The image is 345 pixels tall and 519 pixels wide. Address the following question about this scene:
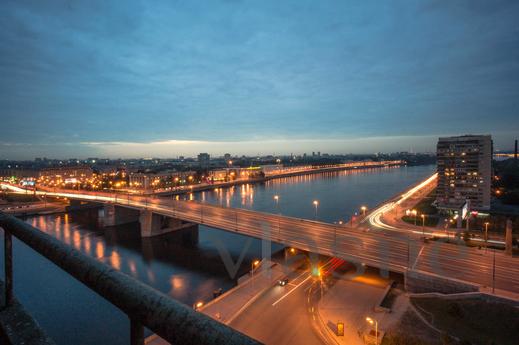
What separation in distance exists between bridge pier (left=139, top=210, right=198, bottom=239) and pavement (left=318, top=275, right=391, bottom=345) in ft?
37.1

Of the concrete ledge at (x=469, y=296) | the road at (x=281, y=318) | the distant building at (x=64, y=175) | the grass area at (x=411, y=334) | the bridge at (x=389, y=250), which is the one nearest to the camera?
the grass area at (x=411, y=334)

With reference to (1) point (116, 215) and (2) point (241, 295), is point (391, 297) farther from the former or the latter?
(1) point (116, 215)

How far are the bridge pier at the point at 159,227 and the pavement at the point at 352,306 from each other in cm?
1130

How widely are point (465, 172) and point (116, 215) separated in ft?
80.5

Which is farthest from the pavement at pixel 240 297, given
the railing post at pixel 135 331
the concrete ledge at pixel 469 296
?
the railing post at pixel 135 331

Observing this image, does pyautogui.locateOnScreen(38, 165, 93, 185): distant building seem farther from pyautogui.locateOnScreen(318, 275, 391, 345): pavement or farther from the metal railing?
the metal railing

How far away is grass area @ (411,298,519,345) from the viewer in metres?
7.05

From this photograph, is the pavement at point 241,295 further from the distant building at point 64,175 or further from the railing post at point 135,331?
the distant building at point 64,175

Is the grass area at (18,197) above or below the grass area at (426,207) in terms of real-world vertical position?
below

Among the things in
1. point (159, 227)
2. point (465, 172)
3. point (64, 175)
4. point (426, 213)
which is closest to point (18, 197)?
point (64, 175)

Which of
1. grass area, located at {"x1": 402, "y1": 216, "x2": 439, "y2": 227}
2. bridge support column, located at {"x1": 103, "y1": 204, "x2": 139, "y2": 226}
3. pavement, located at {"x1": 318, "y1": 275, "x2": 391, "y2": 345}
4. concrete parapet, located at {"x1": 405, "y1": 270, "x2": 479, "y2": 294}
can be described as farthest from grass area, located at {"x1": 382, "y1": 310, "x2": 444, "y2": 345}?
bridge support column, located at {"x1": 103, "y1": 204, "x2": 139, "y2": 226}

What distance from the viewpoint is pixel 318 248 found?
1162 centimetres

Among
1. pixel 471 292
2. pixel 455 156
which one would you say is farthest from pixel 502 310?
pixel 455 156

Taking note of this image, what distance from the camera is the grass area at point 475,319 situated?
7.05 meters
